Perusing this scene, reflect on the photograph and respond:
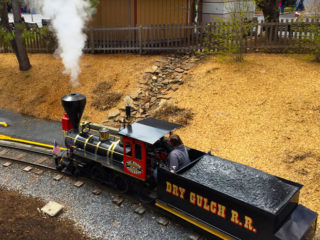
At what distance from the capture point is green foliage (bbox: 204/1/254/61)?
12.1 meters

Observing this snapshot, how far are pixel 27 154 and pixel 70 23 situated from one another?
21.3ft

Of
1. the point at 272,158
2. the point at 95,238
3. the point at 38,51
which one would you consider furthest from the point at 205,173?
the point at 38,51

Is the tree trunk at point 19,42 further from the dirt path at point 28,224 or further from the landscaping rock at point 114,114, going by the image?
the dirt path at point 28,224

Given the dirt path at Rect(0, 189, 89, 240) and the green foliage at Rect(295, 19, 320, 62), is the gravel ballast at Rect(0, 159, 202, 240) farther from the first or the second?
the green foliage at Rect(295, 19, 320, 62)

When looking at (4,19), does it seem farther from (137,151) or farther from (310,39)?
(310,39)

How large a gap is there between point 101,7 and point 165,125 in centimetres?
1088

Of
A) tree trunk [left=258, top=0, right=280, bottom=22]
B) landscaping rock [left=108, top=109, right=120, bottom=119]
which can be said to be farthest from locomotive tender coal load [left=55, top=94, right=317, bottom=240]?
tree trunk [left=258, top=0, right=280, bottom=22]

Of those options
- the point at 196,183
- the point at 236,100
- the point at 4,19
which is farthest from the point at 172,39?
the point at 196,183

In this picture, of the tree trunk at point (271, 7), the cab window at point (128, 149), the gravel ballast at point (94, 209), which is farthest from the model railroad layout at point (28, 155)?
the tree trunk at point (271, 7)

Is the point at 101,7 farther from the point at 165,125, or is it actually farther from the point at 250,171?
the point at 250,171

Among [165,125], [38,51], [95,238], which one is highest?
[38,51]

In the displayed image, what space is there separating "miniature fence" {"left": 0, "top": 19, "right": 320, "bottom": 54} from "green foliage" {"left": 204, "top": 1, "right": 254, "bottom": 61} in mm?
46

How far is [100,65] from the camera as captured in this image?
47.5 ft

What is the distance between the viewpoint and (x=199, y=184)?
5.55m
